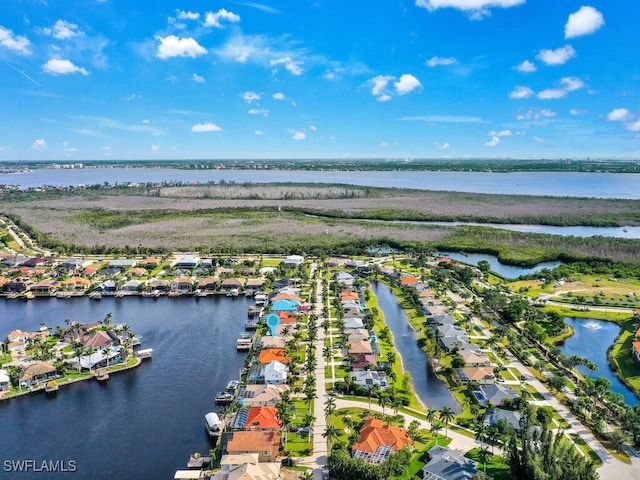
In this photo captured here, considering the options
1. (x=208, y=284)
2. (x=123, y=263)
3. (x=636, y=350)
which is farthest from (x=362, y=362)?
(x=123, y=263)

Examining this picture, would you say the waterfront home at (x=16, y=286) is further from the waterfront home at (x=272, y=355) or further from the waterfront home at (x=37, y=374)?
the waterfront home at (x=272, y=355)

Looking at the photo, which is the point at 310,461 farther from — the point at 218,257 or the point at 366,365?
the point at 218,257

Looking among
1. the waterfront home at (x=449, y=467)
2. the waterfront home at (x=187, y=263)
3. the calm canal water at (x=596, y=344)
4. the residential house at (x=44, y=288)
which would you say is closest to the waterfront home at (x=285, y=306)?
the waterfront home at (x=187, y=263)

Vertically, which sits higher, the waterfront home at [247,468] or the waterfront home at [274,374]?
the waterfront home at [274,374]

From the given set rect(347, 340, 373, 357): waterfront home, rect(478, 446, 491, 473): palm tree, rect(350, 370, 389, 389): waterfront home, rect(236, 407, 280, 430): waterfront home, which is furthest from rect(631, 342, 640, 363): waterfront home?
rect(236, 407, 280, 430): waterfront home

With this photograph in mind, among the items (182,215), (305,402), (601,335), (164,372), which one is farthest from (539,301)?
(182,215)
